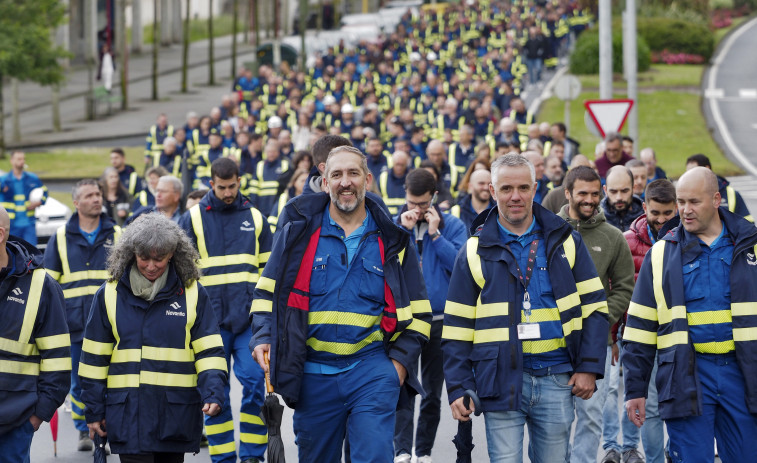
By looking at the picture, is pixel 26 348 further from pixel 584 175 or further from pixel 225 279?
pixel 584 175

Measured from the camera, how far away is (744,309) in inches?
252

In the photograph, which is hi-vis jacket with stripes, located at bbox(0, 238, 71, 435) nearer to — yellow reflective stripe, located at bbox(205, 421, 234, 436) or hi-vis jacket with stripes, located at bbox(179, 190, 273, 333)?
yellow reflective stripe, located at bbox(205, 421, 234, 436)

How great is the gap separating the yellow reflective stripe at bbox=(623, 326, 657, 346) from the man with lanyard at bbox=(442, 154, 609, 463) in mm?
252

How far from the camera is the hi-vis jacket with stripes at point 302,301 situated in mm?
6445

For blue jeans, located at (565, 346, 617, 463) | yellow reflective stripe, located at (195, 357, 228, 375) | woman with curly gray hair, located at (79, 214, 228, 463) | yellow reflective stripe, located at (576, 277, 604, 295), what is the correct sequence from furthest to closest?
blue jeans, located at (565, 346, 617, 463) < yellow reflective stripe, located at (195, 357, 228, 375) < woman with curly gray hair, located at (79, 214, 228, 463) < yellow reflective stripe, located at (576, 277, 604, 295)

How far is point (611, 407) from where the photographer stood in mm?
9062

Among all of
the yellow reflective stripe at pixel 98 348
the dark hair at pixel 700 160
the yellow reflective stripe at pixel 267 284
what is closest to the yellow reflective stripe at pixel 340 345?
the yellow reflective stripe at pixel 267 284

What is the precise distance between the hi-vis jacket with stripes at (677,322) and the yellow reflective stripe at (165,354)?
239 centimetres

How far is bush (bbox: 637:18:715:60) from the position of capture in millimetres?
55406

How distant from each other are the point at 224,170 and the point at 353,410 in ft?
10.7

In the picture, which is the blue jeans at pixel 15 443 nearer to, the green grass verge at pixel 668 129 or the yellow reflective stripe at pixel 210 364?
the yellow reflective stripe at pixel 210 364

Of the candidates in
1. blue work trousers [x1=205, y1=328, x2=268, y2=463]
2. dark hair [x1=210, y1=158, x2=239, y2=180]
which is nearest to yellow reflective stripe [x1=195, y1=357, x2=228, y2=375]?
blue work trousers [x1=205, y1=328, x2=268, y2=463]

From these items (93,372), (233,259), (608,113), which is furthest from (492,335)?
(608,113)

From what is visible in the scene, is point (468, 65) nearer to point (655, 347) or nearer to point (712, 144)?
point (712, 144)
